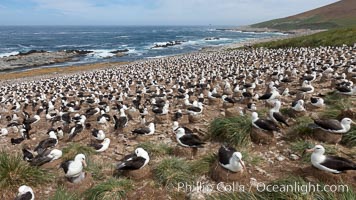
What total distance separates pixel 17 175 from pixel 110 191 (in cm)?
259

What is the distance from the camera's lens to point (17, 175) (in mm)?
7750

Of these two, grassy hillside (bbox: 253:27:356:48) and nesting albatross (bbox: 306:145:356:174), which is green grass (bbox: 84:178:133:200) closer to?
nesting albatross (bbox: 306:145:356:174)

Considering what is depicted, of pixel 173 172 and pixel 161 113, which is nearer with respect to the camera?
pixel 173 172

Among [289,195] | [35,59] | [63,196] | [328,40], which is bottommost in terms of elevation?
[35,59]

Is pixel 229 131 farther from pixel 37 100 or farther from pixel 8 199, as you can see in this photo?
pixel 37 100

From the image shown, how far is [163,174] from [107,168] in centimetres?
201

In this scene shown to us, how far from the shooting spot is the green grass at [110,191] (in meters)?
6.93

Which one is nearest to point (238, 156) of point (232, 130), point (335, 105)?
point (232, 130)

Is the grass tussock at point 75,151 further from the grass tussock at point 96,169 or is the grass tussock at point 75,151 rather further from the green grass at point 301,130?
the green grass at point 301,130

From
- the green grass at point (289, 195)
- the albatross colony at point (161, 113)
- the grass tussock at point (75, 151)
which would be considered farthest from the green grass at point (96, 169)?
the green grass at point (289, 195)

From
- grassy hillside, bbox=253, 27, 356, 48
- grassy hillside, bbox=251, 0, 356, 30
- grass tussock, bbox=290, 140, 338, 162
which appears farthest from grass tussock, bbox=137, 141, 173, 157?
grassy hillside, bbox=251, 0, 356, 30

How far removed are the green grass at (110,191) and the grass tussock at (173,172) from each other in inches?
32.7

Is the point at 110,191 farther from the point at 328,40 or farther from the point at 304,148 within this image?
the point at 328,40

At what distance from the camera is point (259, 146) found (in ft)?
29.9
